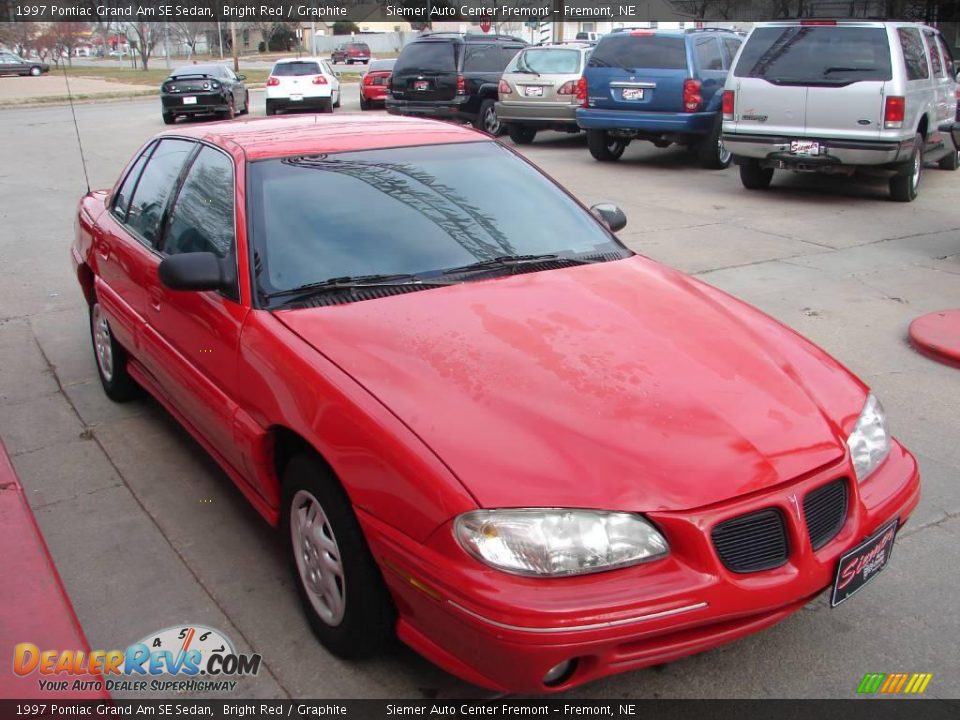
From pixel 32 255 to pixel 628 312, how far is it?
24.4ft

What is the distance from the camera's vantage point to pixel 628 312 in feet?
11.1

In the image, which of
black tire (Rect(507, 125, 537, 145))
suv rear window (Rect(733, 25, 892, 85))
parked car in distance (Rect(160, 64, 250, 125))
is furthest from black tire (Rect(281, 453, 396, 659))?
parked car in distance (Rect(160, 64, 250, 125))

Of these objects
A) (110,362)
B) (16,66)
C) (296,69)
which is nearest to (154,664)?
(110,362)

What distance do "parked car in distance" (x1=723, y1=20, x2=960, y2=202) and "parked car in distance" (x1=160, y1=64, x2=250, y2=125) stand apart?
15446 millimetres

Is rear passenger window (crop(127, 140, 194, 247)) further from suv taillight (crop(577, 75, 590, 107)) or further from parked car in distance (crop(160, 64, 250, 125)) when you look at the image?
parked car in distance (crop(160, 64, 250, 125))

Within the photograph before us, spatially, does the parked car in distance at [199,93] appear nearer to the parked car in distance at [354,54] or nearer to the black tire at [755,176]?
the black tire at [755,176]

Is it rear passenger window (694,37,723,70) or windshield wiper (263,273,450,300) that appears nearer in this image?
windshield wiper (263,273,450,300)

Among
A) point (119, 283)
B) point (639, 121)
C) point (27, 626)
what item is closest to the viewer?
point (27, 626)

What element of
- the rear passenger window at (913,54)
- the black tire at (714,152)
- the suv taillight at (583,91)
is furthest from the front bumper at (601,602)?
the suv taillight at (583,91)

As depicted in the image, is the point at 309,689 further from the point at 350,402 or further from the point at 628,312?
the point at 628,312

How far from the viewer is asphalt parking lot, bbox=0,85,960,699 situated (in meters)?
3.02

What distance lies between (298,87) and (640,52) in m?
12.9

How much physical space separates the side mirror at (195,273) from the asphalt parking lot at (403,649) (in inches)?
Result: 41.8

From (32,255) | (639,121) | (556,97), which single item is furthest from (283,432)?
(556,97)
